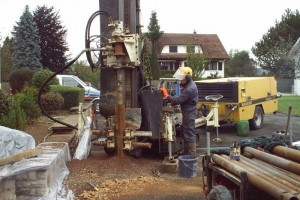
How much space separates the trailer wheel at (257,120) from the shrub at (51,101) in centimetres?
637

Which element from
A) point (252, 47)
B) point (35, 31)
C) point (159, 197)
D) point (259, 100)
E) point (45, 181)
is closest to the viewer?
point (45, 181)

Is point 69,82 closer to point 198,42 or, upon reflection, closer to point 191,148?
point 191,148

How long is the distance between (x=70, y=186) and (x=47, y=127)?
393cm

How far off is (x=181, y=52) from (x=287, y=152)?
1790 inches

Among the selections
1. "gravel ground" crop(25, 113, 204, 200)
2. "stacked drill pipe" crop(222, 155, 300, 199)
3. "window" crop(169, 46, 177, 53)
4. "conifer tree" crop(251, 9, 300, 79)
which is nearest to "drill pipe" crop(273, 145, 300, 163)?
"stacked drill pipe" crop(222, 155, 300, 199)

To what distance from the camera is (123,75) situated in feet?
25.6

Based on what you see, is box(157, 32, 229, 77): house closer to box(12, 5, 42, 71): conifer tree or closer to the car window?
box(12, 5, 42, 71): conifer tree

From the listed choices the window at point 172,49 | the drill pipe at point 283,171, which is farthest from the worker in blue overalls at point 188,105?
the window at point 172,49

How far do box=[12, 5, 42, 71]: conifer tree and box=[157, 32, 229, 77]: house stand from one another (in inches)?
711

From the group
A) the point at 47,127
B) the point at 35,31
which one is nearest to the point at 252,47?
the point at 35,31

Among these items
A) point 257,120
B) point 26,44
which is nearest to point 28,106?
point 257,120

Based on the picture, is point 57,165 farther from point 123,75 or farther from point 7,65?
point 7,65

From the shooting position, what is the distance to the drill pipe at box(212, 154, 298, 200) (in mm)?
3107

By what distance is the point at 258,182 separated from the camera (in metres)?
3.46
